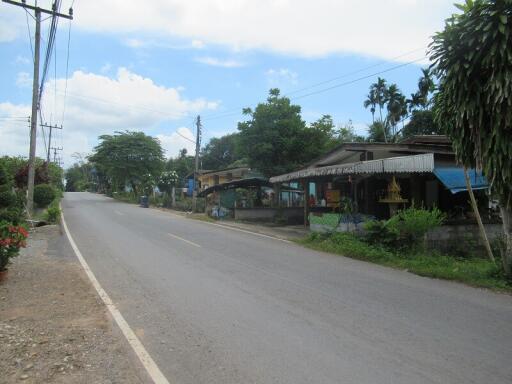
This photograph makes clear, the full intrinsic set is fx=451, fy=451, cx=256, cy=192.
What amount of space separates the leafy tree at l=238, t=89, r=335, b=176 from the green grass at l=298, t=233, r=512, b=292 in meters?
10.6

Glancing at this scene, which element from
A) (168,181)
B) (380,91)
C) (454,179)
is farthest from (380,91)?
(454,179)

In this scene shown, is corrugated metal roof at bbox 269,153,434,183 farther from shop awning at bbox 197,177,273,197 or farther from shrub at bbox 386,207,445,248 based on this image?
shop awning at bbox 197,177,273,197

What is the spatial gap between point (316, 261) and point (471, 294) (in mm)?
4282

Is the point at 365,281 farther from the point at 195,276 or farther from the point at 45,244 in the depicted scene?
the point at 45,244

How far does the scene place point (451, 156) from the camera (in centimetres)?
1647

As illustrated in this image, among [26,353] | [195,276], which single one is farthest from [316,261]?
[26,353]

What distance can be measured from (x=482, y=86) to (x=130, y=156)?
49.4 meters

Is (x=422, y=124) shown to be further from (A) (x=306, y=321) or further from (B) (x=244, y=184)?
(A) (x=306, y=321)

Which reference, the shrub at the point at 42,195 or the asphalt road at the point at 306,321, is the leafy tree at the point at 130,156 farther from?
the asphalt road at the point at 306,321

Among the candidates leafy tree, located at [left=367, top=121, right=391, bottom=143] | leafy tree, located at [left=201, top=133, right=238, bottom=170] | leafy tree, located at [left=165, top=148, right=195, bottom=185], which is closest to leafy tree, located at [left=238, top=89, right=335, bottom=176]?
leafy tree, located at [left=367, top=121, right=391, bottom=143]

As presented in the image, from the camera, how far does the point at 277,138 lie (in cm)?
2575

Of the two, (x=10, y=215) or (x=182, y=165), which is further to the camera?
(x=182, y=165)

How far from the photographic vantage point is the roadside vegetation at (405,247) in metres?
11.2

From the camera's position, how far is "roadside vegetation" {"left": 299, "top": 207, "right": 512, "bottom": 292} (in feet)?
36.9
